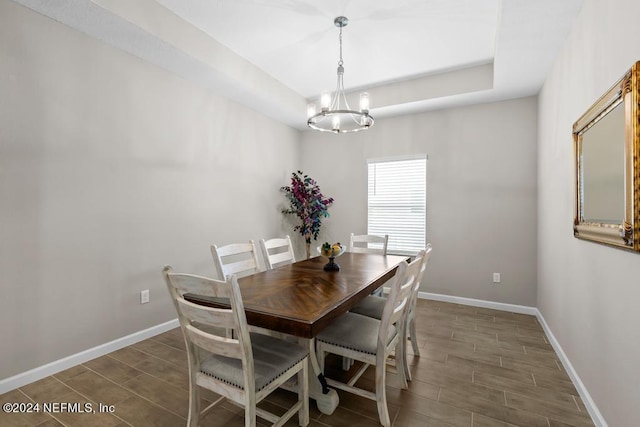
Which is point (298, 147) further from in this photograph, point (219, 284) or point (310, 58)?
point (219, 284)

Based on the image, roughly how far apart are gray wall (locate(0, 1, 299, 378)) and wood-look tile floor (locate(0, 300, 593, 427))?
1.26 feet

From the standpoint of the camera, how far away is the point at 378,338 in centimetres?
168

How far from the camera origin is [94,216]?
2.56 m

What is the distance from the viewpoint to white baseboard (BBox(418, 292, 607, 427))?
1803 millimetres

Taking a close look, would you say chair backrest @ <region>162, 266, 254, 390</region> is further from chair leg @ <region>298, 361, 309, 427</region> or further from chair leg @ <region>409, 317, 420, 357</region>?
chair leg @ <region>409, 317, 420, 357</region>

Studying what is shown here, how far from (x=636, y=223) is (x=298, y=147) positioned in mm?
4470

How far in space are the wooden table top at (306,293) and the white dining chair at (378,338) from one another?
224mm

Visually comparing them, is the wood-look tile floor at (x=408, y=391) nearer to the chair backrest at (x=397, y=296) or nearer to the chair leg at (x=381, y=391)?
the chair leg at (x=381, y=391)

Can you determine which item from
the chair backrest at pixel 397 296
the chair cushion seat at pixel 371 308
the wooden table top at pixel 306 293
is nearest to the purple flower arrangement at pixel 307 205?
the wooden table top at pixel 306 293

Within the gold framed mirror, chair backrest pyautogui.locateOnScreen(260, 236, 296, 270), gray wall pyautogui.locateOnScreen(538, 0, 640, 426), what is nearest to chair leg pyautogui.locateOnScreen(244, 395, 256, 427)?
chair backrest pyautogui.locateOnScreen(260, 236, 296, 270)

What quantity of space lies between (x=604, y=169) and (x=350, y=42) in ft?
7.76

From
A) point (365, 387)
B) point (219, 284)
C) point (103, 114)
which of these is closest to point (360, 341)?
point (365, 387)

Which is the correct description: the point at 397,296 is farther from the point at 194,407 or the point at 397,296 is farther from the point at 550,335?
the point at 550,335

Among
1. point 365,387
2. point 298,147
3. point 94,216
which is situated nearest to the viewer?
point 365,387
